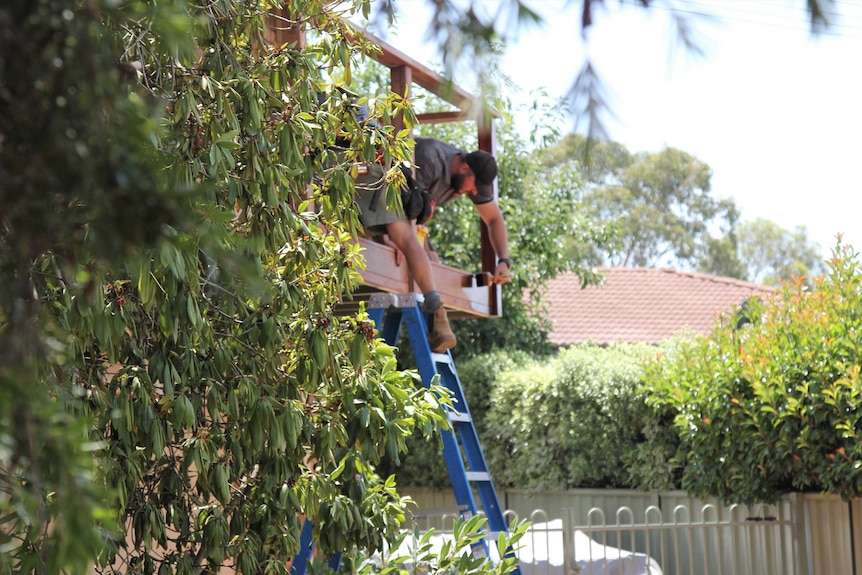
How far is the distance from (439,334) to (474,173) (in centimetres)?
132

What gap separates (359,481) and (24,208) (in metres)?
3.09

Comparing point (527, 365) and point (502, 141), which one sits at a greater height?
point (502, 141)

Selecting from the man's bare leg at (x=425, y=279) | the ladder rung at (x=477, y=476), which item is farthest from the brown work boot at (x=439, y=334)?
the ladder rung at (x=477, y=476)

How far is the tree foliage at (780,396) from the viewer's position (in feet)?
25.8

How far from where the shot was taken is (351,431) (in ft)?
13.7

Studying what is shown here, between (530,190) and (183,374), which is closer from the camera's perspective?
(183,374)

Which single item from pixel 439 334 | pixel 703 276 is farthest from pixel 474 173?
pixel 703 276

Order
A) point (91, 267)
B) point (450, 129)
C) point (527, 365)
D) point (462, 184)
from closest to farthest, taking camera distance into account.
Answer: point (91, 267) < point (462, 184) < point (527, 365) < point (450, 129)

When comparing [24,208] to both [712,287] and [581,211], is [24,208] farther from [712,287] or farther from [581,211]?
[712,287]

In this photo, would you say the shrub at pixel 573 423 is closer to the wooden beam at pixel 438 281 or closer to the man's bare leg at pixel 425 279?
the wooden beam at pixel 438 281

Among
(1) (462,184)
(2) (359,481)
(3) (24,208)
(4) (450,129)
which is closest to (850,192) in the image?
(4) (450,129)

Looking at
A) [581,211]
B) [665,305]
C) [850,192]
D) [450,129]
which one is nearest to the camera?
[450,129]

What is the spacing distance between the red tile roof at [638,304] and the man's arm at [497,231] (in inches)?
497

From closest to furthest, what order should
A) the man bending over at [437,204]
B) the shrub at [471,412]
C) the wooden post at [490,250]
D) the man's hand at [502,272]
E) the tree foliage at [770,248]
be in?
the man bending over at [437,204] → the man's hand at [502,272] → the wooden post at [490,250] → the shrub at [471,412] → the tree foliage at [770,248]
